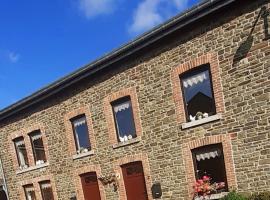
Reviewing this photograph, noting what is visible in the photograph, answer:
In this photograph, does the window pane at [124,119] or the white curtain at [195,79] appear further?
the window pane at [124,119]

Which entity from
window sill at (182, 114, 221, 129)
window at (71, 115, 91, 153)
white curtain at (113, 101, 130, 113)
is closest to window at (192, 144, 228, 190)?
window sill at (182, 114, 221, 129)

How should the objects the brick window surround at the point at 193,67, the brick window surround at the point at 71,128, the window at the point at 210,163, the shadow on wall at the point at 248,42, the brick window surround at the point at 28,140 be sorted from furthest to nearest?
the brick window surround at the point at 28,140
the brick window surround at the point at 71,128
the window at the point at 210,163
the brick window surround at the point at 193,67
the shadow on wall at the point at 248,42

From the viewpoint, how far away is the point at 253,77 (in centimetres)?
1317

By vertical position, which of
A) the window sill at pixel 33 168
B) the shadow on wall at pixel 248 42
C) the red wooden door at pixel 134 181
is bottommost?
the red wooden door at pixel 134 181

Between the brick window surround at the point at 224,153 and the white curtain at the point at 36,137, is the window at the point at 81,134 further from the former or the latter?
the brick window surround at the point at 224,153

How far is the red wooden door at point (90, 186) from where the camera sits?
18.8m

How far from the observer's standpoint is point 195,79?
14.7 m

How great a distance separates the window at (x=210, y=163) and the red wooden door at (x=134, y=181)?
8.88ft

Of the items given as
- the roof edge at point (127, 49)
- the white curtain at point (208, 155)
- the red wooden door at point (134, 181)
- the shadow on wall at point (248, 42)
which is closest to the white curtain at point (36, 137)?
the roof edge at point (127, 49)

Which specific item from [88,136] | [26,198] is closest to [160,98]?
[88,136]

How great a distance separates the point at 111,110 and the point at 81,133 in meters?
2.58

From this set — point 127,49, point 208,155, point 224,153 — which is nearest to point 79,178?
point 127,49

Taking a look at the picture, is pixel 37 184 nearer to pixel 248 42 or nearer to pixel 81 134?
pixel 81 134

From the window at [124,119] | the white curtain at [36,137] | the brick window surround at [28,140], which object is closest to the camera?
the window at [124,119]
